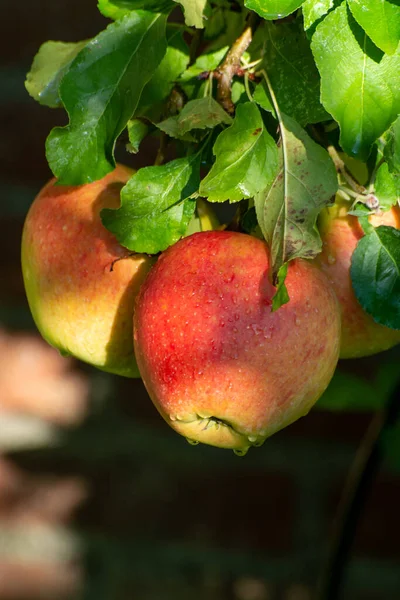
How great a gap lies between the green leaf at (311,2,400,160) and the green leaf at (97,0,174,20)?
0.09m

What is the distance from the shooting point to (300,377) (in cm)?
36

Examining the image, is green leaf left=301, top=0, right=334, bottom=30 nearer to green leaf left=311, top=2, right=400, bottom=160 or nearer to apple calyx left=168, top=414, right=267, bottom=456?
green leaf left=311, top=2, right=400, bottom=160

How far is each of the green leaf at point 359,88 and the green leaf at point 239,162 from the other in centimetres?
4

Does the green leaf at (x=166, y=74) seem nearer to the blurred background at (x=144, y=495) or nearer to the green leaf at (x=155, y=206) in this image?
the green leaf at (x=155, y=206)

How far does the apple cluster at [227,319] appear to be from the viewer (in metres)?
0.35

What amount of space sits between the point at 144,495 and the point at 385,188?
0.70 m

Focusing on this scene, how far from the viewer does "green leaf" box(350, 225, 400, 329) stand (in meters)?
0.36

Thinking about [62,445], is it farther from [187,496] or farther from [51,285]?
[51,285]

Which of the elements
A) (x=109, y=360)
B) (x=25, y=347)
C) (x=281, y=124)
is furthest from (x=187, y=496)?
(x=281, y=124)

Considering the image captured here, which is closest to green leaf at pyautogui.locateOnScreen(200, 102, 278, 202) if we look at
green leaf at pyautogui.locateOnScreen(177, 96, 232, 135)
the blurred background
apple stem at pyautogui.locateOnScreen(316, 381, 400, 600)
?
green leaf at pyautogui.locateOnScreen(177, 96, 232, 135)

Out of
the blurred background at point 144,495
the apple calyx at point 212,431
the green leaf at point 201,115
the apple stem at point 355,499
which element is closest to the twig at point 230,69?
the green leaf at point 201,115

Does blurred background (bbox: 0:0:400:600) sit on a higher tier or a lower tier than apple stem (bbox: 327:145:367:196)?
lower

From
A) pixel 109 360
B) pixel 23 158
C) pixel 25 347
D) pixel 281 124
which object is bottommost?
pixel 25 347

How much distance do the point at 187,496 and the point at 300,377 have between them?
2.19 ft
